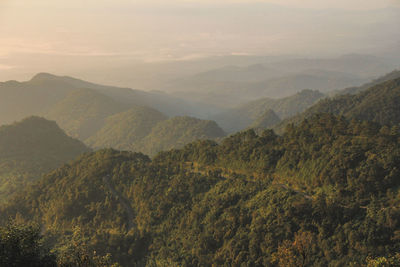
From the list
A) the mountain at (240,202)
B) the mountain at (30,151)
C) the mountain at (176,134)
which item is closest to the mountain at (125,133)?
the mountain at (176,134)

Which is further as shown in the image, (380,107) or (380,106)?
(380,106)

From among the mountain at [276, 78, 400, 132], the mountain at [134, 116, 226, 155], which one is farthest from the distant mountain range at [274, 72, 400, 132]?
the mountain at [134, 116, 226, 155]

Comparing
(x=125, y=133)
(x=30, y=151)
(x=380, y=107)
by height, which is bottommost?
(x=125, y=133)

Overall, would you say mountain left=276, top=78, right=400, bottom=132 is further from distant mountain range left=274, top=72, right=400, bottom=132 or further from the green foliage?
the green foliage

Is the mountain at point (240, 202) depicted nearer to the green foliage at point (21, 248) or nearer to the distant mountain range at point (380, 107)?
the green foliage at point (21, 248)

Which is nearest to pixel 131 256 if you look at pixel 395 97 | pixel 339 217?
pixel 339 217

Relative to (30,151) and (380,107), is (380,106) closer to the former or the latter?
(380,107)

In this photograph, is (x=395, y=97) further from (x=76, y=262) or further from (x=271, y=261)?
(x=76, y=262)

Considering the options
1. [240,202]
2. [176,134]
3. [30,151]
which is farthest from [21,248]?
[176,134]
